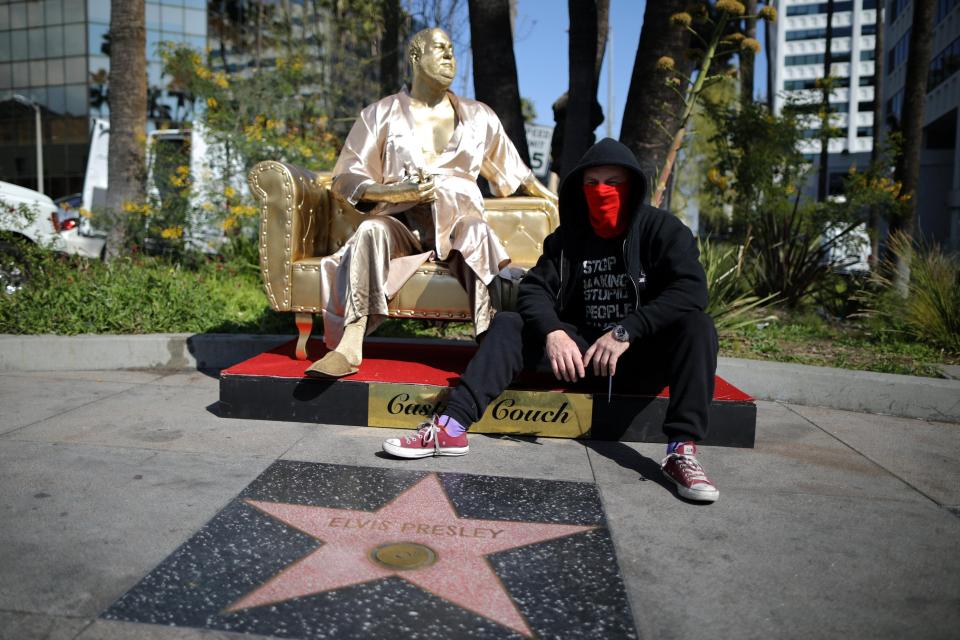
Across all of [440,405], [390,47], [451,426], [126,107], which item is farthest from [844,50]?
[451,426]

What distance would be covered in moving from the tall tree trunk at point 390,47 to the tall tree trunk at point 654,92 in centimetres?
697

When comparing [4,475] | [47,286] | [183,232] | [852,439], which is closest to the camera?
[4,475]

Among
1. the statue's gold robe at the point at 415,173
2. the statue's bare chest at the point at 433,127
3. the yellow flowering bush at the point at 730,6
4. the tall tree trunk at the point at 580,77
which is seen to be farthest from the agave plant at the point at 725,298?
the statue's bare chest at the point at 433,127

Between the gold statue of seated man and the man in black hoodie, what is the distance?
582mm

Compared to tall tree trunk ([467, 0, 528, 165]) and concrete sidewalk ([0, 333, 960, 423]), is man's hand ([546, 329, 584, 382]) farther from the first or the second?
tall tree trunk ([467, 0, 528, 165])

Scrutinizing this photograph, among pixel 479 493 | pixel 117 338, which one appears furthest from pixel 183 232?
pixel 479 493

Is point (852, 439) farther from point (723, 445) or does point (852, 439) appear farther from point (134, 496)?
point (134, 496)

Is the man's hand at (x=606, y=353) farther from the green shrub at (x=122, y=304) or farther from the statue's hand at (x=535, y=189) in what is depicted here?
the green shrub at (x=122, y=304)

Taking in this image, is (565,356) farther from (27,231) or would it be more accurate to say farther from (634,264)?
(27,231)

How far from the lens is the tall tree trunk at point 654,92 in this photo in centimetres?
637

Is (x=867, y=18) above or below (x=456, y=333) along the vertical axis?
above

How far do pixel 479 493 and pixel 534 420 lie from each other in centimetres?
82

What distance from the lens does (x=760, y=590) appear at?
1.98 meters

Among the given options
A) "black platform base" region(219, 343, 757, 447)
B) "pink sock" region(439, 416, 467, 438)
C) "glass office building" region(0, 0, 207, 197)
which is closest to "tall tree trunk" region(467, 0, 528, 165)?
Result: "black platform base" region(219, 343, 757, 447)
